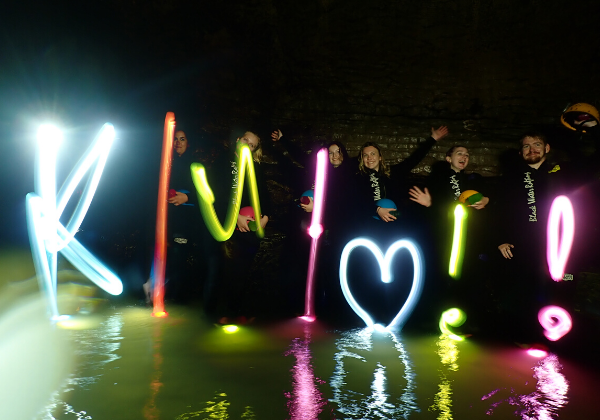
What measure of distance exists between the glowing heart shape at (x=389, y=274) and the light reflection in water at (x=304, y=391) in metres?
0.91

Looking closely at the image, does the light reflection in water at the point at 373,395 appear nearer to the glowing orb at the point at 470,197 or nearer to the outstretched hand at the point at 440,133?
the glowing orb at the point at 470,197

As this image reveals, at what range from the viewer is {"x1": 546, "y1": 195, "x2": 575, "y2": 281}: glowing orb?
4148 millimetres

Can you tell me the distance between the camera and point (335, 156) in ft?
16.7

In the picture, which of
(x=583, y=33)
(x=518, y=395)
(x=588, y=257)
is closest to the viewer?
(x=518, y=395)

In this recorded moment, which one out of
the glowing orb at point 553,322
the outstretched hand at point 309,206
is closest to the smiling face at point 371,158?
the outstretched hand at point 309,206

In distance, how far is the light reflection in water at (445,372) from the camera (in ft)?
9.47

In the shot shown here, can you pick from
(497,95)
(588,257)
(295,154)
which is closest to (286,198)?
(295,154)

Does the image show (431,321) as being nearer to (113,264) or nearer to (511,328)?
(511,328)

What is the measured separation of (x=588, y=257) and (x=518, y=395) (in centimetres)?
316

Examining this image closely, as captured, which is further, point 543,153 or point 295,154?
point 295,154

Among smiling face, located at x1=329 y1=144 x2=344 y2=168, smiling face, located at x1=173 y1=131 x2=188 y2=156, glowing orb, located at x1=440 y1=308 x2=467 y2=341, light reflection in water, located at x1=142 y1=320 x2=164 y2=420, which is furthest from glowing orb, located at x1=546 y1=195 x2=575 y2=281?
smiling face, located at x1=173 y1=131 x2=188 y2=156

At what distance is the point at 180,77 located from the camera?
6523 mm

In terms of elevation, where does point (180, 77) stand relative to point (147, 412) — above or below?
above

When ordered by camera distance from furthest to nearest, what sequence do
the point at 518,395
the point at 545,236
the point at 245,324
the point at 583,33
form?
1. the point at 583,33
2. the point at 245,324
3. the point at 545,236
4. the point at 518,395
